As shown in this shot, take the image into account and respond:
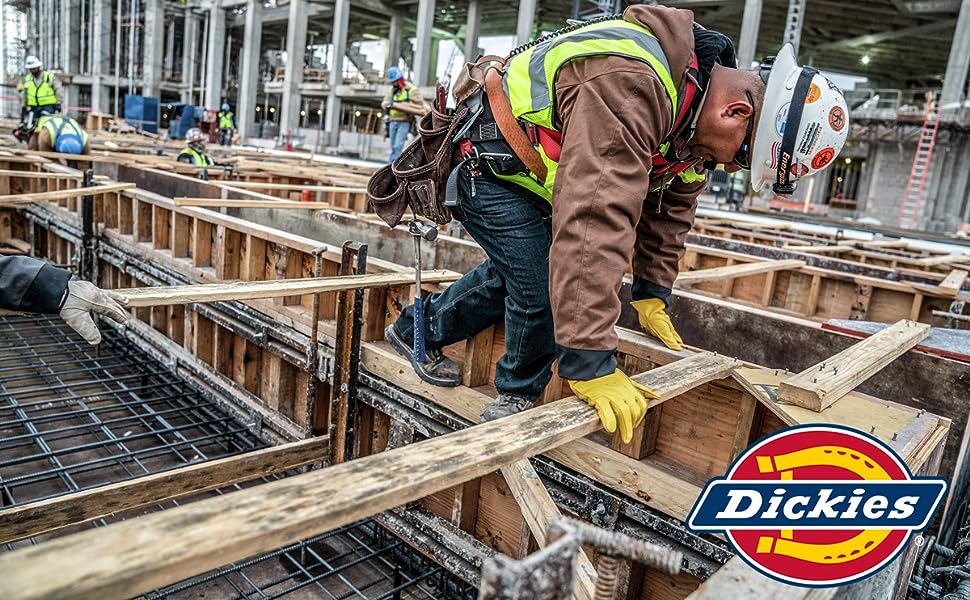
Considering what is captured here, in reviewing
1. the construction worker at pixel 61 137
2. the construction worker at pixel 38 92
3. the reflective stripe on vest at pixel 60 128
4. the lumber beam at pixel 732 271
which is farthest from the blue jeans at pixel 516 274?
the construction worker at pixel 38 92

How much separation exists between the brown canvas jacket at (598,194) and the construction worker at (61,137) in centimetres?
1033

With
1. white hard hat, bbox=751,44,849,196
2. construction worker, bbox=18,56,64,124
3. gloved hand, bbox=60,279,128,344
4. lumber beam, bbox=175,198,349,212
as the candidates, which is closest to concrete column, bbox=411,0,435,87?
construction worker, bbox=18,56,64,124

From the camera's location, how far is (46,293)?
2.73 metres

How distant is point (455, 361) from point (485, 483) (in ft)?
2.45

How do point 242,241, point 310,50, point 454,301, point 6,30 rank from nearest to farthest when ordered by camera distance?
1. point 454,301
2. point 242,241
3. point 310,50
4. point 6,30

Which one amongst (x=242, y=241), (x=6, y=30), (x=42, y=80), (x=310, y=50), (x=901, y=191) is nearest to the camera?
(x=242, y=241)

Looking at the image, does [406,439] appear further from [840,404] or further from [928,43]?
[928,43]

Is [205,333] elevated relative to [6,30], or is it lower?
lower

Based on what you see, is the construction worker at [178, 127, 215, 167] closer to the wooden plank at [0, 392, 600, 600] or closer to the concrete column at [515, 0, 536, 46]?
the wooden plank at [0, 392, 600, 600]

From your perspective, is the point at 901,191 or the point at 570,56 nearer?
the point at 570,56

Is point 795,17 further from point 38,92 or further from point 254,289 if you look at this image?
point 254,289

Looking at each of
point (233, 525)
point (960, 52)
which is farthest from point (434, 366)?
point (960, 52)

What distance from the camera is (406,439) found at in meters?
3.83

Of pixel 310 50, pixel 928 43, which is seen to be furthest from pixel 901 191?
pixel 310 50
